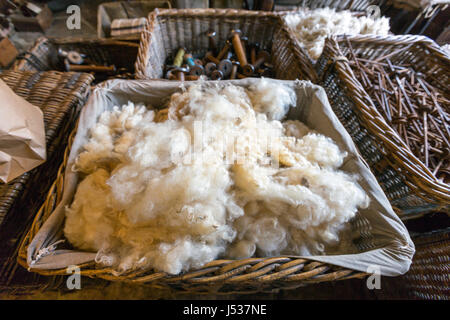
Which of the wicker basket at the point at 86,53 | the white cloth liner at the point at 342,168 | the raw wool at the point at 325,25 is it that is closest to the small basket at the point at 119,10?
the wicker basket at the point at 86,53

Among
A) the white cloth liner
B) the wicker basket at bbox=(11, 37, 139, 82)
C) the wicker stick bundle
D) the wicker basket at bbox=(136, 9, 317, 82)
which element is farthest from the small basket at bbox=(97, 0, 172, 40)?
the wicker stick bundle

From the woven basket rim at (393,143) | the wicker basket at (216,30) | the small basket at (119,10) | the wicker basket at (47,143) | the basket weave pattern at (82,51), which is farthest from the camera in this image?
the small basket at (119,10)

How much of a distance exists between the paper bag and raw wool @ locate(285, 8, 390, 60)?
159 cm

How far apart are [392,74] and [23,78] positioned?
2.02 m

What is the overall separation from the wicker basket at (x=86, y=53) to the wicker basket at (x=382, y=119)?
1.39 metres

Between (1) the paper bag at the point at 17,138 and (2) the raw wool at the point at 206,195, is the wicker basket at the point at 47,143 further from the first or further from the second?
(2) the raw wool at the point at 206,195

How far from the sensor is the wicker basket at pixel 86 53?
56.6 inches

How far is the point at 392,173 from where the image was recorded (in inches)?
33.1

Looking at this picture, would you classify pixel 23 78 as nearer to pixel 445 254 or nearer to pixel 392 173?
pixel 392 173

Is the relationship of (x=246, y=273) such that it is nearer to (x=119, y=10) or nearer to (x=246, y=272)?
(x=246, y=272)

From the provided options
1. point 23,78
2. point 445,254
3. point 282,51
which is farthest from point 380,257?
point 23,78

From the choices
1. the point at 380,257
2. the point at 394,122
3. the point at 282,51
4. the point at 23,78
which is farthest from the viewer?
the point at 282,51
